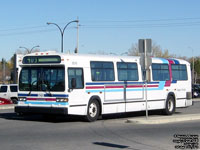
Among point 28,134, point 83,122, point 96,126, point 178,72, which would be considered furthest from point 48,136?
point 178,72

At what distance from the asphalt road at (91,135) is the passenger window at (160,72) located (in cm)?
488

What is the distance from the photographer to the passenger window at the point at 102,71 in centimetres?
2002

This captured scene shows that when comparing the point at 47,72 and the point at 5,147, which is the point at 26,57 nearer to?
the point at 47,72

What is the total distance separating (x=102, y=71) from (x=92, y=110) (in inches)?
75.2

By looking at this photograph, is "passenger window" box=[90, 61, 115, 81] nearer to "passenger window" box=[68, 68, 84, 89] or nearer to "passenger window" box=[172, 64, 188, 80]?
"passenger window" box=[68, 68, 84, 89]

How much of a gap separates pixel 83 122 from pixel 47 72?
2.63 m

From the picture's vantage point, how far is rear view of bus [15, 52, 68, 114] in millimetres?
18625

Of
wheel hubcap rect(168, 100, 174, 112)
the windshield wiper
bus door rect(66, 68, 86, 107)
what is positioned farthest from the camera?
wheel hubcap rect(168, 100, 174, 112)

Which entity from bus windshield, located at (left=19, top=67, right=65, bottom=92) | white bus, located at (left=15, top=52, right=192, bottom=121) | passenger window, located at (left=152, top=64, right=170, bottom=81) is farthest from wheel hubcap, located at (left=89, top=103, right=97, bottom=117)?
passenger window, located at (left=152, top=64, right=170, bottom=81)

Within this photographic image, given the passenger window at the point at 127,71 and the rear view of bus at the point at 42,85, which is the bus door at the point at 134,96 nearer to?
the passenger window at the point at 127,71

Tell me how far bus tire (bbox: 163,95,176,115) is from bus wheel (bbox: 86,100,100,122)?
5273 millimetres

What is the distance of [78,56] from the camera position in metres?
19.3

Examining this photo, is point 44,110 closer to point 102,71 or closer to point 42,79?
point 42,79

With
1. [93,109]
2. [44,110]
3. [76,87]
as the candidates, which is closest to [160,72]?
[93,109]
